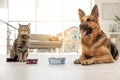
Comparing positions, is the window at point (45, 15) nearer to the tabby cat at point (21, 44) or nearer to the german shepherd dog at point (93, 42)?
the tabby cat at point (21, 44)

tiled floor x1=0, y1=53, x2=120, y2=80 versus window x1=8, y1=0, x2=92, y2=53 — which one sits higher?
window x1=8, y1=0, x2=92, y2=53

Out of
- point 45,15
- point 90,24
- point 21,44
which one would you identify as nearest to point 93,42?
point 90,24

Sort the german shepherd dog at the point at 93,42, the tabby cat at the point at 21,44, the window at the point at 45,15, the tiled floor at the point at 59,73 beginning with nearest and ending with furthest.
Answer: the tiled floor at the point at 59,73, the german shepherd dog at the point at 93,42, the tabby cat at the point at 21,44, the window at the point at 45,15

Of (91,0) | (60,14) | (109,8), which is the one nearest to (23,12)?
(60,14)

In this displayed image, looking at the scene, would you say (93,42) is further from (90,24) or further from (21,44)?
(21,44)

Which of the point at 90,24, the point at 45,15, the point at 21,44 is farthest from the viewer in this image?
the point at 45,15

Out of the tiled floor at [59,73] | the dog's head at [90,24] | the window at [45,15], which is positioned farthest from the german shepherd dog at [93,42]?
the window at [45,15]

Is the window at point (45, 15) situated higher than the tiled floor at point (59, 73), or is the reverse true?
the window at point (45, 15)

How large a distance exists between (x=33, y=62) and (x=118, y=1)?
5.97 metres

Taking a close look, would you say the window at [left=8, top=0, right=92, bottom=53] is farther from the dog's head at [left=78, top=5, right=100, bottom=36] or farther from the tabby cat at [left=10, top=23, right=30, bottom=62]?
the dog's head at [left=78, top=5, right=100, bottom=36]

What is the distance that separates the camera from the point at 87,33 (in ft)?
3.77

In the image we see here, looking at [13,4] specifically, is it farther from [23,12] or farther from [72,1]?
[72,1]

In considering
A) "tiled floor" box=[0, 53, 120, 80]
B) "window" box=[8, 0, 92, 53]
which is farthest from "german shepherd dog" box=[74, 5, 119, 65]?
"window" box=[8, 0, 92, 53]

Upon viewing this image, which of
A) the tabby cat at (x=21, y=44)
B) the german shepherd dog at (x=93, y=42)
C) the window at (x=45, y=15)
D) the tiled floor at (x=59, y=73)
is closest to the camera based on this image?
the tiled floor at (x=59, y=73)
